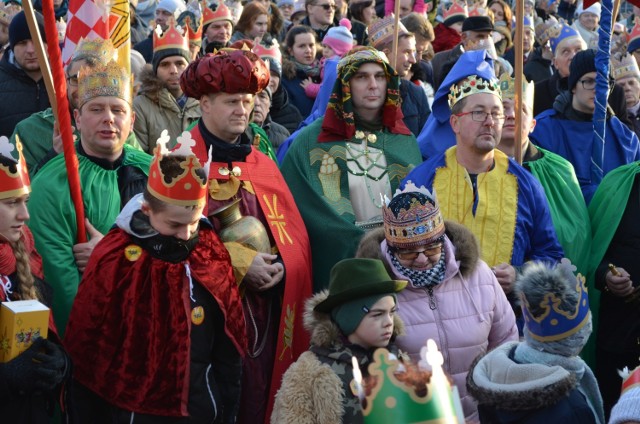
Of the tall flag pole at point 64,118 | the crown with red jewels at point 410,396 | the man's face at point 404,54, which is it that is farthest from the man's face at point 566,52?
the crown with red jewels at point 410,396

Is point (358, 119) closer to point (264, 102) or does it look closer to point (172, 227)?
point (264, 102)

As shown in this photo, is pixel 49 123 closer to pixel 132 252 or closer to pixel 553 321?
pixel 132 252

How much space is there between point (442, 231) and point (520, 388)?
1.56 metres

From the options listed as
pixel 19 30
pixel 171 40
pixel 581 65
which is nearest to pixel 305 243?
pixel 171 40

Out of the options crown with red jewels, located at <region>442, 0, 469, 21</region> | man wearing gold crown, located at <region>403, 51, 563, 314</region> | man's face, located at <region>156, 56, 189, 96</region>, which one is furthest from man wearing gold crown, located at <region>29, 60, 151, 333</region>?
crown with red jewels, located at <region>442, 0, 469, 21</region>

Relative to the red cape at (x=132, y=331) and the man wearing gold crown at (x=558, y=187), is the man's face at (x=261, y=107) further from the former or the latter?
the red cape at (x=132, y=331)

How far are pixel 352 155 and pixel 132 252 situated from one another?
1983 mm

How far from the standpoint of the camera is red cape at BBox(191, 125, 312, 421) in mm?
6430

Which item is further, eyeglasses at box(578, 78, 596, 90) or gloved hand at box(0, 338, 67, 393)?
eyeglasses at box(578, 78, 596, 90)

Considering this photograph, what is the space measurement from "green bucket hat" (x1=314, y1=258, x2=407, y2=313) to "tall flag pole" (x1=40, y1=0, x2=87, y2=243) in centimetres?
142

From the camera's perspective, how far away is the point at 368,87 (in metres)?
7.03

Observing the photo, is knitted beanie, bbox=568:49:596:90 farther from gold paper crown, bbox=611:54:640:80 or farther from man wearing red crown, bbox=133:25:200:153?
man wearing red crown, bbox=133:25:200:153

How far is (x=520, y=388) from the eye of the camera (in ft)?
14.4

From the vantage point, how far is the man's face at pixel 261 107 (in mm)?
8336
